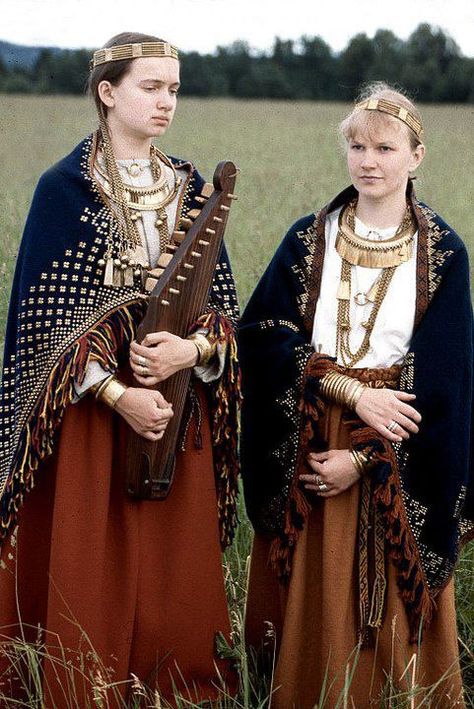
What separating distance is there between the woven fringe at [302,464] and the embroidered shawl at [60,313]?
0.26 metres

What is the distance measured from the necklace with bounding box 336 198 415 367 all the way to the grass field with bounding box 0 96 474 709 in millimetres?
470

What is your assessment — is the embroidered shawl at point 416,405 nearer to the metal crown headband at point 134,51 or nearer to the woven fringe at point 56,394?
the woven fringe at point 56,394

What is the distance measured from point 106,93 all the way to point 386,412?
1.28 meters

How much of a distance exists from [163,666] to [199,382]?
3.11ft

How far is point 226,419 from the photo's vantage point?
10.4ft

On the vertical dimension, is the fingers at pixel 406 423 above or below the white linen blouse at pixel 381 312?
below

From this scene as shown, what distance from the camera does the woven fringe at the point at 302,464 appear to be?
300cm

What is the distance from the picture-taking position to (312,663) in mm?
3227

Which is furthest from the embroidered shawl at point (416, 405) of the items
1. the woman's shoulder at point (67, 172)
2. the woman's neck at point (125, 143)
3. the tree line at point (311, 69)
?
the tree line at point (311, 69)

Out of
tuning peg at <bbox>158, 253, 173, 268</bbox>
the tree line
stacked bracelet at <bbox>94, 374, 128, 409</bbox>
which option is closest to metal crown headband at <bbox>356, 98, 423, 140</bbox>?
tuning peg at <bbox>158, 253, 173, 268</bbox>

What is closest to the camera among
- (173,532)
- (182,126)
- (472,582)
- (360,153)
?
(360,153)

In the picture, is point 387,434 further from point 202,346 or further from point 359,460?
point 202,346

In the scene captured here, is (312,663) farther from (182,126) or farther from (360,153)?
(182,126)

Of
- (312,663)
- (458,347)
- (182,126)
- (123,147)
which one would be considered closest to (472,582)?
(312,663)
